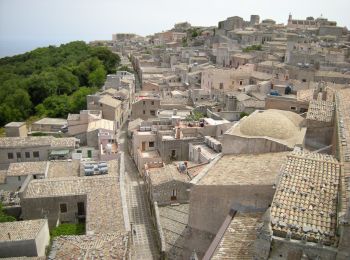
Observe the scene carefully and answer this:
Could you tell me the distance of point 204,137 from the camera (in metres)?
29.7

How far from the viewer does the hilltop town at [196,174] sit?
452 inches

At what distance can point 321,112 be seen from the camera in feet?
68.8

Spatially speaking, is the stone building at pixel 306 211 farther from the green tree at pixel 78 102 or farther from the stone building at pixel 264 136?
the green tree at pixel 78 102

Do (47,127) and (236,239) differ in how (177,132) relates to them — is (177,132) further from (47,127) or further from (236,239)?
(47,127)

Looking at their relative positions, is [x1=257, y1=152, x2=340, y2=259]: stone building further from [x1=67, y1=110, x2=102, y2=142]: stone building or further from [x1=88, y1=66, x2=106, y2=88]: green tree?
[x1=88, y1=66, x2=106, y2=88]: green tree

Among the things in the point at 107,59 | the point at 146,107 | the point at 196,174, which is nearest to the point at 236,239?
the point at 196,174

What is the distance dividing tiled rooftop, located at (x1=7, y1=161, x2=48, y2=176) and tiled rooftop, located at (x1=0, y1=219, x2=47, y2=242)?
7.21m

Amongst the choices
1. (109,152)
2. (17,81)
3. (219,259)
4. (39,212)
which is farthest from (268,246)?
(17,81)

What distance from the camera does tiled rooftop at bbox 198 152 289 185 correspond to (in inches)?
587

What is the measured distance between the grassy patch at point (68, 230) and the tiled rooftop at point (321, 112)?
1539 centimetres

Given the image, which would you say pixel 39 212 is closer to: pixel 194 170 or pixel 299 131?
pixel 194 170

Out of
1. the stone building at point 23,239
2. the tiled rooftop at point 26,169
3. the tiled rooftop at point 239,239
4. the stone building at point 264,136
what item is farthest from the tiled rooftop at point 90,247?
the tiled rooftop at point 26,169

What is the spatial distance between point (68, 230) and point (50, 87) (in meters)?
40.8

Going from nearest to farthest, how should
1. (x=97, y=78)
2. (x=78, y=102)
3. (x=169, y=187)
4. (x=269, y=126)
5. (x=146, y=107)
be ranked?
(x=269, y=126) < (x=169, y=187) < (x=146, y=107) < (x=78, y=102) < (x=97, y=78)
